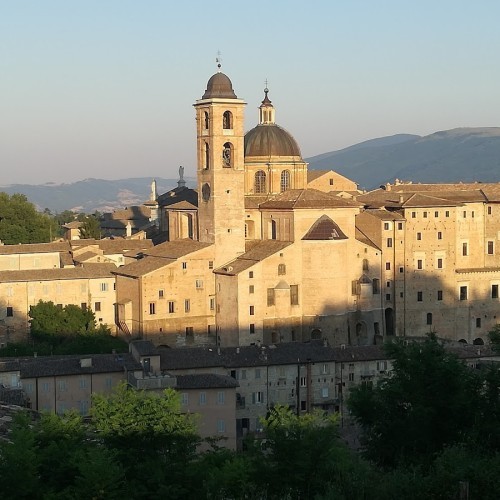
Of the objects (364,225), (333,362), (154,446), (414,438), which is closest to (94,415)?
(154,446)

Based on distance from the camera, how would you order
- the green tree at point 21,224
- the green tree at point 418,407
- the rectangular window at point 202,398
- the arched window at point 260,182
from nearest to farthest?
the green tree at point 418,407, the rectangular window at point 202,398, the arched window at point 260,182, the green tree at point 21,224

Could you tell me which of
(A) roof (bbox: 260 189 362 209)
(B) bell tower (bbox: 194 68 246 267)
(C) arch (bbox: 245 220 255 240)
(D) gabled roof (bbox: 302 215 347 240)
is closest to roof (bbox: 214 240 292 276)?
(B) bell tower (bbox: 194 68 246 267)

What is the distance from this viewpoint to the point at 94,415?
3484cm

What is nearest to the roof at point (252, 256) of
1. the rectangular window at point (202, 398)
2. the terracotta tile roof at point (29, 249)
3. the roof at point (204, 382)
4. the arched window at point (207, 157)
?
the arched window at point (207, 157)

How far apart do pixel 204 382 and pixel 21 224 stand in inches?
1623

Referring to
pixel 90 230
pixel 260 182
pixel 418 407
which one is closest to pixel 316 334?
pixel 260 182

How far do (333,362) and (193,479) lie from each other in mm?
19648

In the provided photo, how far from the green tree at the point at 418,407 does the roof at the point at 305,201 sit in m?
24.9

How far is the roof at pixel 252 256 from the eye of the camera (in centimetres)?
5688

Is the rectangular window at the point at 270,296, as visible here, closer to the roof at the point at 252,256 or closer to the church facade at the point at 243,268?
the church facade at the point at 243,268

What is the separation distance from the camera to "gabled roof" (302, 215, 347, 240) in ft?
190

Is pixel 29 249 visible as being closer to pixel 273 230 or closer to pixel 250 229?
pixel 250 229

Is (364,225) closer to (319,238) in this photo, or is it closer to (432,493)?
(319,238)

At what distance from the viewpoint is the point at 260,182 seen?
6525 centimetres
